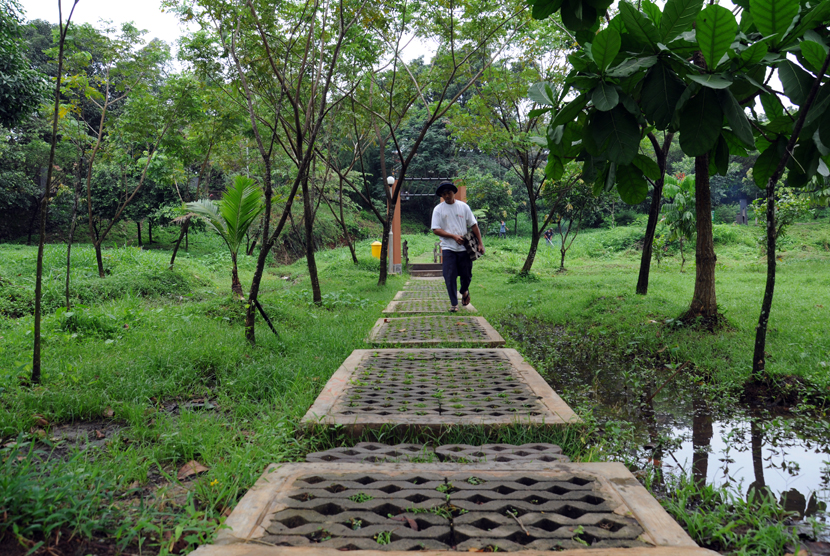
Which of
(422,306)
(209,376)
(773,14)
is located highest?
(773,14)

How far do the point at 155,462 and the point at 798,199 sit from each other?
14780mm

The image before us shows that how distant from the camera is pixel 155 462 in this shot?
2160 millimetres

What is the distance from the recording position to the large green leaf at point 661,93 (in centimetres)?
231

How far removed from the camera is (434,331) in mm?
5488

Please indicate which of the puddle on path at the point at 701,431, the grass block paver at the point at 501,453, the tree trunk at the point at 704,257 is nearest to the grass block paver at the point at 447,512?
the grass block paver at the point at 501,453

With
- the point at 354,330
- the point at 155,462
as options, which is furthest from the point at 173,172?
the point at 155,462

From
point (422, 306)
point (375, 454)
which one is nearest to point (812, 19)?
point (375, 454)

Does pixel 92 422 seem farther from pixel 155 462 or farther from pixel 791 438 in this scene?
pixel 791 438

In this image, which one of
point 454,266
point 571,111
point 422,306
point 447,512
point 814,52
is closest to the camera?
point 447,512

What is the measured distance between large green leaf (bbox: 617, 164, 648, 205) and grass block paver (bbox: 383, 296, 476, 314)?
169 inches

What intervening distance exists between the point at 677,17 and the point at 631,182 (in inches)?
35.5

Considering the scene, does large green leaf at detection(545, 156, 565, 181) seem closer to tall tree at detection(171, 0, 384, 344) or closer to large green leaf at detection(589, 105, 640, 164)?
large green leaf at detection(589, 105, 640, 164)

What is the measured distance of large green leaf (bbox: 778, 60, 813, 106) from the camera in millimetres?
2281

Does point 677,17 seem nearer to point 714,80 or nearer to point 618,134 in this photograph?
point 714,80
